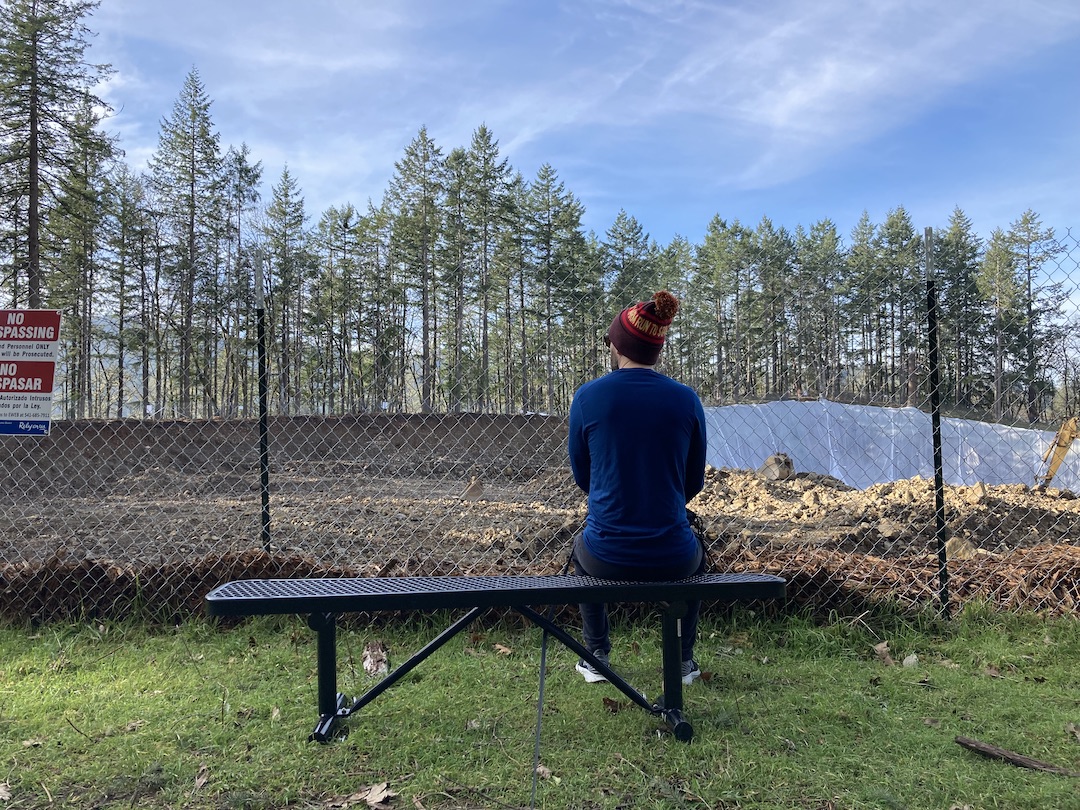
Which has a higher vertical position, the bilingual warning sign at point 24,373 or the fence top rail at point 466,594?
the bilingual warning sign at point 24,373

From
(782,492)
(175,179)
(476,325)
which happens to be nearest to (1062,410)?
(476,325)

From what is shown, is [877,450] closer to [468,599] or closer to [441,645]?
[441,645]

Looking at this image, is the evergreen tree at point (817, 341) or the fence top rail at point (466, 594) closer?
the fence top rail at point (466, 594)

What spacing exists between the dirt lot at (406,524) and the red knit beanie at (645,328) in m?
1.77

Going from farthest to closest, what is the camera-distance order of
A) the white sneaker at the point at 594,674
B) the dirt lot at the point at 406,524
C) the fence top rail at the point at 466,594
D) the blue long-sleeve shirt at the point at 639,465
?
the dirt lot at the point at 406,524
the white sneaker at the point at 594,674
the blue long-sleeve shirt at the point at 639,465
the fence top rail at the point at 466,594

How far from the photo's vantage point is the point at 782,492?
13078mm

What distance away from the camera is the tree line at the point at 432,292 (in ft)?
13.1

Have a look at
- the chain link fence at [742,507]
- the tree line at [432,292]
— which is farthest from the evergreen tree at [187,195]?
the chain link fence at [742,507]

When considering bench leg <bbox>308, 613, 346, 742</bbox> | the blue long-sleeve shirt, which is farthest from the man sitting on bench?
bench leg <bbox>308, 613, 346, 742</bbox>

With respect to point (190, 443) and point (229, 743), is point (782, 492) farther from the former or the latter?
point (190, 443)

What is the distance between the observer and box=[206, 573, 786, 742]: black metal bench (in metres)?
2.31

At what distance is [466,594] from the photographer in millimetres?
2322

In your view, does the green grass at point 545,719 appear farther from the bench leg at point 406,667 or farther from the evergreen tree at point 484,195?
the evergreen tree at point 484,195

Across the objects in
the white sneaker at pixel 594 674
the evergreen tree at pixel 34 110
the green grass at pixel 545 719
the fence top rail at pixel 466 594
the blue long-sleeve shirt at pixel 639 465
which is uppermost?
the evergreen tree at pixel 34 110
